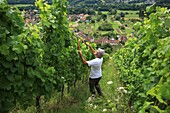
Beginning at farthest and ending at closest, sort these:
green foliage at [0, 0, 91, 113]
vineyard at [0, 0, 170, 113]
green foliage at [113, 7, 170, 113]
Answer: green foliage at [0, 0, 91, 113], vineyard at [0, 0, 170, 113], green foliage at [113, 7, 170, 113]

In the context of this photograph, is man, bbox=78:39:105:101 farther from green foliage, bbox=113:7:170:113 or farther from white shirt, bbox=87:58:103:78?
green foliage, bbox=113:7:170:113

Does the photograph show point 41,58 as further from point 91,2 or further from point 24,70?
point 91,2

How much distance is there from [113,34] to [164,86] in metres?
80.5

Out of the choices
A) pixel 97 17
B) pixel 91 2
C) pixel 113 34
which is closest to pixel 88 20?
pixel 97 17

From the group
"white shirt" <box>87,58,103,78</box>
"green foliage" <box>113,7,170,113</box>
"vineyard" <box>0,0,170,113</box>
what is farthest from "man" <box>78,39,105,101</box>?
"vineyard" <box>0,0,170,113</box>

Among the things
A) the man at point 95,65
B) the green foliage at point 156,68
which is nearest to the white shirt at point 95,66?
the man at point 95,65

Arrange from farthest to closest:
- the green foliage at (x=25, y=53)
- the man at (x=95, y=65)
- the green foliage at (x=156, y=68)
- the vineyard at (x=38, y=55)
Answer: the man at (x=95, y=65) → the green foliage at (x=25, y=53) → the vineyard at (x=38, y=55) → the green foliage at (x=156, y=68)

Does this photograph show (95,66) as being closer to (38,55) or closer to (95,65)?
(95,65)

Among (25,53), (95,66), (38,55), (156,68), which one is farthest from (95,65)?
(156,68)

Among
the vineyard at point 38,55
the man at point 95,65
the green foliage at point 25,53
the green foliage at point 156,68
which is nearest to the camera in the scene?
the green foliage at point 156,68

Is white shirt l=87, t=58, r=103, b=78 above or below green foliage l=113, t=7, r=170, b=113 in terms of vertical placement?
below

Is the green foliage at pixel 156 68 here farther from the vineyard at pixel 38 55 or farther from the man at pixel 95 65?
the man at pixel 95 65

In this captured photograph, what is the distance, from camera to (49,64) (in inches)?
269

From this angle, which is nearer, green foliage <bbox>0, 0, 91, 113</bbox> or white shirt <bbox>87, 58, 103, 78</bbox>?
green foliage <bbox>0, 0, 91, 113</bbox>
